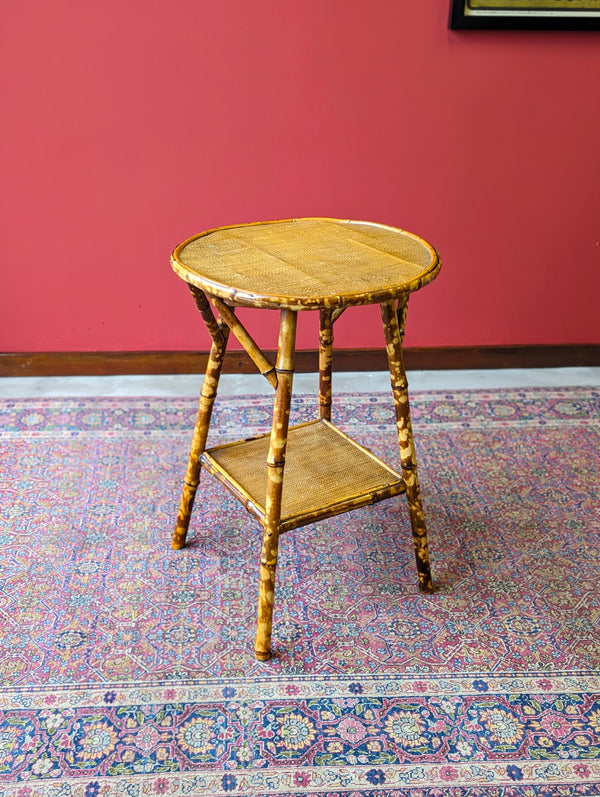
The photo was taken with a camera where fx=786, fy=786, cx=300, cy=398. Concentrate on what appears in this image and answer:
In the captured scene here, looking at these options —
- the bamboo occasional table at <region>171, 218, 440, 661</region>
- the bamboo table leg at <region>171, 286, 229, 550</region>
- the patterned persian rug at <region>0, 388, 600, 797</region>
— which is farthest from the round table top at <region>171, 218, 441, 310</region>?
the patterned persian rug at <region>0, 388, 600, 797</region>

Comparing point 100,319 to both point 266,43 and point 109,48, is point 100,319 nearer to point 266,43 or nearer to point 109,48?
point 109,48

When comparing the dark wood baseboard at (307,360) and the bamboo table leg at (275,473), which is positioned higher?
the bamboo table leg at (275,473)

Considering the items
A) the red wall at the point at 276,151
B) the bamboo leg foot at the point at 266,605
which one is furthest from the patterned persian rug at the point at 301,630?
the red wall at the point at 276,151

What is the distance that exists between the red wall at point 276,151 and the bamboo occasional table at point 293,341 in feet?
2.94

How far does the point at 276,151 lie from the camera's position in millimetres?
3041

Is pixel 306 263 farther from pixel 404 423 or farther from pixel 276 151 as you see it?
pixel 276 151

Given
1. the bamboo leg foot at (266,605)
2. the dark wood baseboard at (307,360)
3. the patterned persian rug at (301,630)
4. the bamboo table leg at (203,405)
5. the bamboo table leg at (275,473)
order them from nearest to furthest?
the patterned persian rug at (301,630) → the bamboo table leg at (275,473) → the bamboo leg foot at (266,605) → the bamboo table leg at (203,405) → the dark wood baseboard at (307,360)

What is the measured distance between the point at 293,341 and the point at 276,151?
1.53 meters

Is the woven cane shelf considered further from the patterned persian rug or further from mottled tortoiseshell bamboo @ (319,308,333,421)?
the patterned persian rug

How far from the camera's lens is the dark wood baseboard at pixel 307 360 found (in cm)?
328

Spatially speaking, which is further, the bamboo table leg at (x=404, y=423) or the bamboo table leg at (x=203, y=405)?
the bamboo table leg at (x=203, y=405)

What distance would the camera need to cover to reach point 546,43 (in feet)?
9.73

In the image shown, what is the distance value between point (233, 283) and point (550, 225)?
1942 mm

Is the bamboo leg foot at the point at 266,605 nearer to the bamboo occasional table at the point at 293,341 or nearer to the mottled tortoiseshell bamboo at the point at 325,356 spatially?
the bamboo occasional table at the point at 293,341
